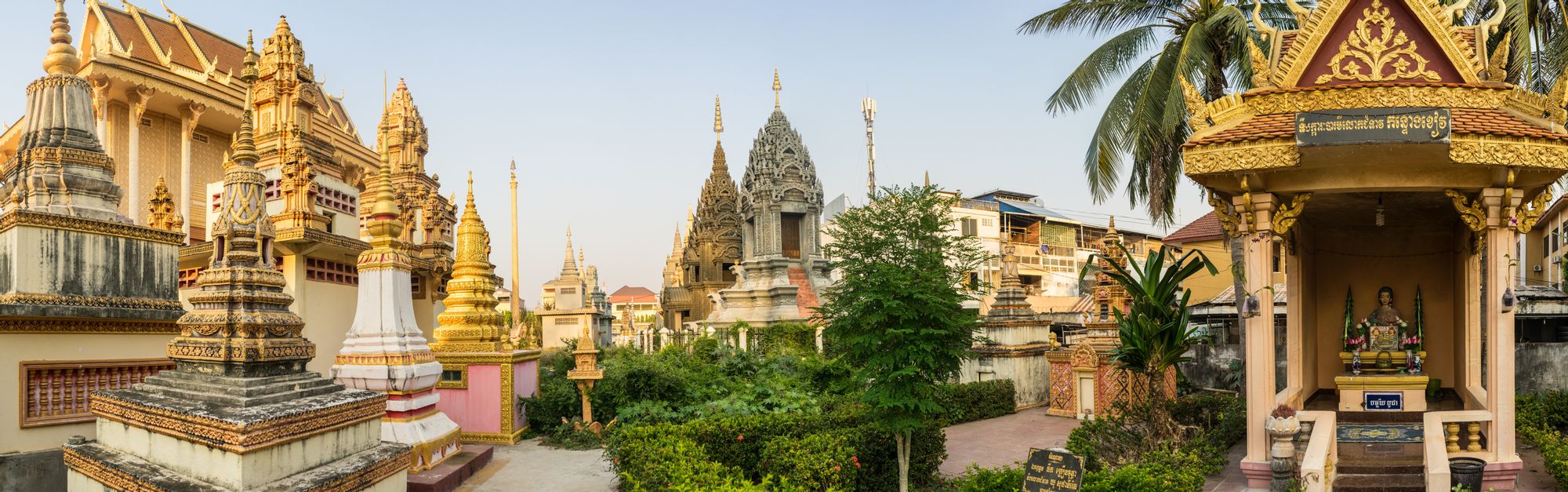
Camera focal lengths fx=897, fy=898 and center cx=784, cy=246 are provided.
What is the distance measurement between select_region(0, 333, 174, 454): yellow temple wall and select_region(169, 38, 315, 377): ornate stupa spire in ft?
9.24

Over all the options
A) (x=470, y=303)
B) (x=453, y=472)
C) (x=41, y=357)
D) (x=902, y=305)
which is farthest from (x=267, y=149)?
(x=902, y=305)

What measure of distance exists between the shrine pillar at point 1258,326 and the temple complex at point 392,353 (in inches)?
354

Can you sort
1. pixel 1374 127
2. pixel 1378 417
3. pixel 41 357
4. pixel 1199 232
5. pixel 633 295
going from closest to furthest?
pixel 41 357, pixel 1374 127, pixel 1378 417, pixel 1199 232, pixel 633 295

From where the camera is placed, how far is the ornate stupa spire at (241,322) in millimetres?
5988

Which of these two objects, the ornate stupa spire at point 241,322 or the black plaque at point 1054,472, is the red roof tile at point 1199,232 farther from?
the ornate stupa spire at point 241,322

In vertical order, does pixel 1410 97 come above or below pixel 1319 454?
above

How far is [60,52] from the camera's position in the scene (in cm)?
912

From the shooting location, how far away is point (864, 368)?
32.2ft

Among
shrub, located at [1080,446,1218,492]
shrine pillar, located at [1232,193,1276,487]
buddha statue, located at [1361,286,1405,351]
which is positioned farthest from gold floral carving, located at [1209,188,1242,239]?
buddha statue, located at [1361,286,1405,351]

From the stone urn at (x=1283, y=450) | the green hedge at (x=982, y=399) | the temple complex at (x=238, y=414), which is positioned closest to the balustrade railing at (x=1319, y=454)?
the stone urn at (x=1283, y=450)

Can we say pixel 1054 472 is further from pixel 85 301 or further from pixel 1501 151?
pixel 85 301

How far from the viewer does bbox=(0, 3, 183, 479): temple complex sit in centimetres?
794

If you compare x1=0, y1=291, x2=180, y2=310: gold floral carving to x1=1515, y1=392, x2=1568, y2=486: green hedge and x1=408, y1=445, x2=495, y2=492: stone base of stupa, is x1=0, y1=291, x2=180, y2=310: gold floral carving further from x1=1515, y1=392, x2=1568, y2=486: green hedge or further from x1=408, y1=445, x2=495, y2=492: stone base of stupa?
x1=1515, y1=392, x2=1568, y2=486: green hedge

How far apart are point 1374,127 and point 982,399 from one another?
11394 mm
